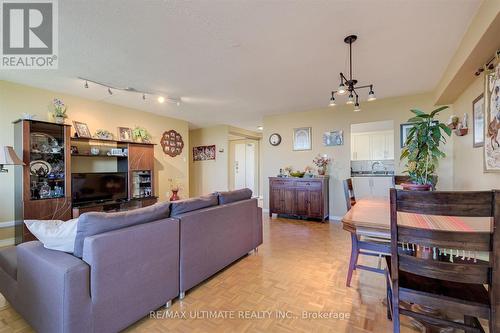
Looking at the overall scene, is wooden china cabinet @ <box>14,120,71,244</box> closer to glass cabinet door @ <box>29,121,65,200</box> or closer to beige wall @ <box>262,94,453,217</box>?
glass cabinet door @ <box>29,121,65,200</box>

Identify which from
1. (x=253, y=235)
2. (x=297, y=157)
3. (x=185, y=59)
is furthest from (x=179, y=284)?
(x=297, y=157)

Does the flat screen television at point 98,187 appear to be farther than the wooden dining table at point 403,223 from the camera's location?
Yes

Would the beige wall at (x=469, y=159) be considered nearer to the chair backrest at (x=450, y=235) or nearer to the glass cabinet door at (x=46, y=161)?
the chair backrest at (x=450, y=235)

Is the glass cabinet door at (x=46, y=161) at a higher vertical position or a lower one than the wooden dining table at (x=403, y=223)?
higher

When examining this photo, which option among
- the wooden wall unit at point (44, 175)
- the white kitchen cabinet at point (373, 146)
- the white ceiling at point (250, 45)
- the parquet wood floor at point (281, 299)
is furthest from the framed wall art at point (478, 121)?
the wooden wall unit at point (44, 175)

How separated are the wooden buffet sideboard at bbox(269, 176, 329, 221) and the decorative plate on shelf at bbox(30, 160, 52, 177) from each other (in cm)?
402

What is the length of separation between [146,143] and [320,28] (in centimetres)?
400

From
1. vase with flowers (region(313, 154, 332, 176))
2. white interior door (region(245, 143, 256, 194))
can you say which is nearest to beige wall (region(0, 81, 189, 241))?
white interior door (region(245, 143, 256, 194))

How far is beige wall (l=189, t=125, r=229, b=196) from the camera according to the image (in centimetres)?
668

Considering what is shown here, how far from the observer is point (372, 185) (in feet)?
15.2

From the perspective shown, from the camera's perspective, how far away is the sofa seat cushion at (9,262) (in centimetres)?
166

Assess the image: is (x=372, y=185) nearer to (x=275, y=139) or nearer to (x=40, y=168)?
(x=275, y=139)

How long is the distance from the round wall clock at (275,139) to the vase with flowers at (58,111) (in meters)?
4.11

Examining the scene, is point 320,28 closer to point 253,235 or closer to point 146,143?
point 253,235
